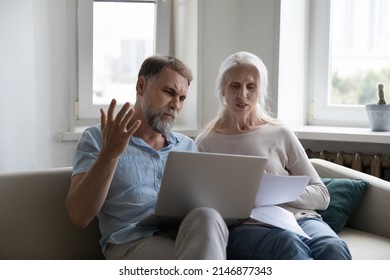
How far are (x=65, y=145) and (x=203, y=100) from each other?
30.3 inches

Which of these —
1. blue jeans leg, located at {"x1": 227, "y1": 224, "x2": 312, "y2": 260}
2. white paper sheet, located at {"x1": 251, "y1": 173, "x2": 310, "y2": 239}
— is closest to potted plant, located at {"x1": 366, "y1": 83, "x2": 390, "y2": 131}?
white paper sheet, located at {"x1": 251, "y1": 173, "x2": 310, "y2": 239}

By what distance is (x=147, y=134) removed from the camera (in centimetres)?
214

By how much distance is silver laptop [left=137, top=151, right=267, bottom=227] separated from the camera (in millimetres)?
1747

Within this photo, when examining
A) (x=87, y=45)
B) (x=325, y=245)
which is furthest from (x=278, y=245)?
(x=87, y=45)

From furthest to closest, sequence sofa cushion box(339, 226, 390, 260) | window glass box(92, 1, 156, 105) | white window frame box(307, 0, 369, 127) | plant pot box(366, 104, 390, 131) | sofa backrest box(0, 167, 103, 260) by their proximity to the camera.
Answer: white window frame box(307, 0, 369, 127)
window glass box(92, 1, 156, 105)
plant pot box(366, 104, 390, 131)
sofa cushion box(339, 226, 390, 260)
sofa backrest box(0, 167, 103, 260)

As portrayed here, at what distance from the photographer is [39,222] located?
2.11 meters

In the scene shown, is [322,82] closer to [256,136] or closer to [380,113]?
[380,113]

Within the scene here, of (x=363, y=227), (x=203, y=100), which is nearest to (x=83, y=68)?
(x=203, y=100)

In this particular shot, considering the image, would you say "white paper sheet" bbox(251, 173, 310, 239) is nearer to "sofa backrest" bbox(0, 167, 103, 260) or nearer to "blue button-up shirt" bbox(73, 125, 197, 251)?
"blue button-up shirt" bbox(73, 125, 197, 251)

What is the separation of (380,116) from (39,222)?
181cm

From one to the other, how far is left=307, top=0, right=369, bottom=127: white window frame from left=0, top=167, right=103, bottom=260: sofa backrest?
1.73 meters

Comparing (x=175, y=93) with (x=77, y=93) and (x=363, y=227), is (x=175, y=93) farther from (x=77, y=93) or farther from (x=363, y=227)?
(x=77, y=93)

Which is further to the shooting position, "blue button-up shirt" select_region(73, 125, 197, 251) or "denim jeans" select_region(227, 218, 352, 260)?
"blue button-up shirt" select_region(73, 125, 197, 251)
